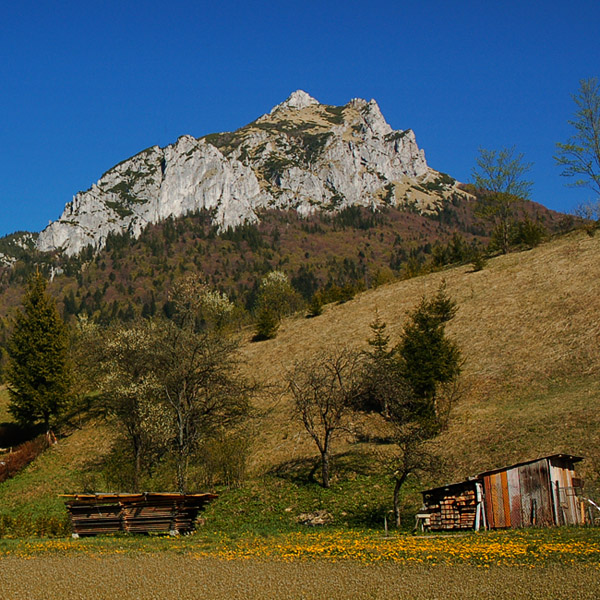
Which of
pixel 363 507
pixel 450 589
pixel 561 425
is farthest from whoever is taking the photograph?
Answer: pixel 561 425

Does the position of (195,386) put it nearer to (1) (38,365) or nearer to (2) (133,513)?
(2) (133,513)

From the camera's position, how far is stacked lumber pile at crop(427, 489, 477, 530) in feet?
85.1

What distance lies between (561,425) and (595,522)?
39.0ft

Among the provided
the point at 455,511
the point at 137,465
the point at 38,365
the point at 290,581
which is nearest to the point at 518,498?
the point at 455,511

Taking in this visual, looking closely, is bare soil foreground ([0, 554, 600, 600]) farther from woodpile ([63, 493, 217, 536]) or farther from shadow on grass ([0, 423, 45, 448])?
shadow on grass ([0, 423, 45, 448])

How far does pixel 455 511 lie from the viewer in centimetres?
2639


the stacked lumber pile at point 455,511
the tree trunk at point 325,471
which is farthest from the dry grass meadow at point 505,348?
the stacked lumber pile at point 455,511

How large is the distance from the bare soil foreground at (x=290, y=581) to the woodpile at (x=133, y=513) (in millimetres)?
9955

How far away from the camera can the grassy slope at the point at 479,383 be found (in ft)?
111

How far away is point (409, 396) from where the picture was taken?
41.4 metres

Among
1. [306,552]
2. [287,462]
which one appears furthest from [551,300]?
[306,552]

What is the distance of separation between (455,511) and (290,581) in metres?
14.6

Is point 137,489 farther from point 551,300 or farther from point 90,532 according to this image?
point 551,300

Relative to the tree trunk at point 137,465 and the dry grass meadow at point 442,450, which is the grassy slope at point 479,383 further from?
the tree trunk at point 137,465
